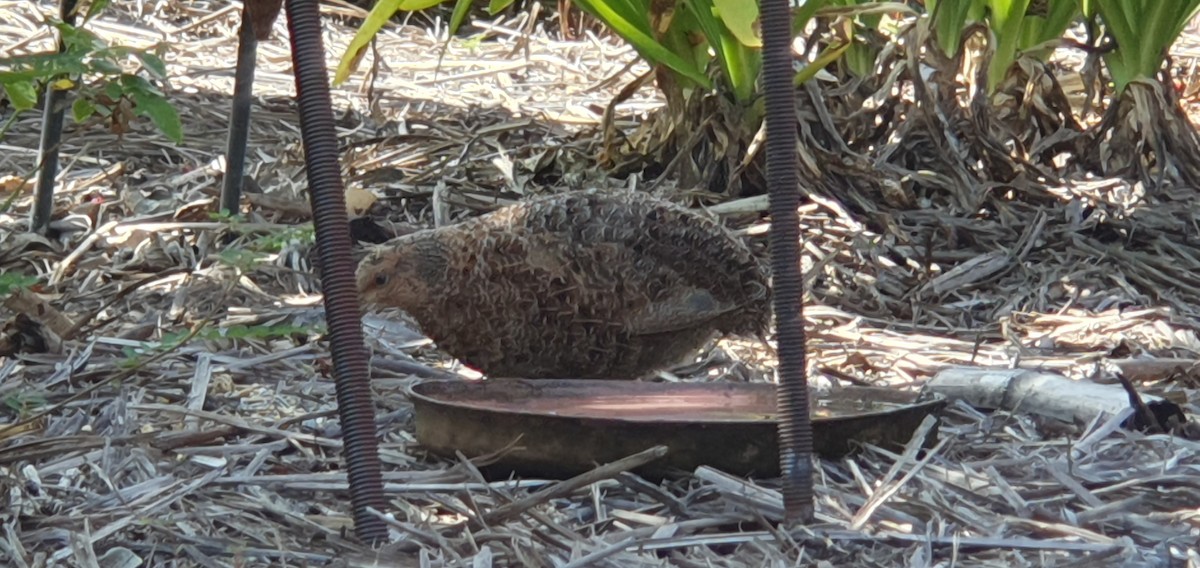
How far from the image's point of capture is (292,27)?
6.66 ft

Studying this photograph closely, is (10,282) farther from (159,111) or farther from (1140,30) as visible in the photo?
(1140,30)

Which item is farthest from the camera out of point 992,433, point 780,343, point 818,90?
point 818,90

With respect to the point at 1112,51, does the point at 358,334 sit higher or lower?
lower

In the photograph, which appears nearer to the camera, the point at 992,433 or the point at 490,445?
the point at 490,445

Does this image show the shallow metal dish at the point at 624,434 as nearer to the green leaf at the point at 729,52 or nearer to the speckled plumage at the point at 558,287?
the speckled plumage at the point at 558,287

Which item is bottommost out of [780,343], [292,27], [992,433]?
[992,433]

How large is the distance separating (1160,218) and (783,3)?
9.92ft

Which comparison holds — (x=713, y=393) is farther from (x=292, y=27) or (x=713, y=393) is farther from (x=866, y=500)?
(x=292, y=27)

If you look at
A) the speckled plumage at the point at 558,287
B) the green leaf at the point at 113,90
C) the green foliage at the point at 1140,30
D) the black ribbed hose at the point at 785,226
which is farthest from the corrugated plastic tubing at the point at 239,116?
the green foliage at the point at 1140,30

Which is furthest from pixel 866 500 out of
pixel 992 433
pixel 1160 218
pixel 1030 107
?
pixel 1030 107

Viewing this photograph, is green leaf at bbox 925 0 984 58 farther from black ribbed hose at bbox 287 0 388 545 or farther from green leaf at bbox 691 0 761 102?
black ribbed hose at bbox 287 0 388 545

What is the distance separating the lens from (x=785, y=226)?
7.08 feet

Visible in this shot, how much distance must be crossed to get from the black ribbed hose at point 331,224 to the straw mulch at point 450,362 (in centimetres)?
23

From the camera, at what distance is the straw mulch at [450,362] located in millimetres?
2293
